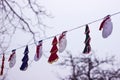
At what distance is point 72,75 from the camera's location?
29.6m

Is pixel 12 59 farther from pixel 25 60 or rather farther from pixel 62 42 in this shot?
pixel 62 42

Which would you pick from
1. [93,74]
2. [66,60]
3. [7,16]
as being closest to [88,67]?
[93,74]

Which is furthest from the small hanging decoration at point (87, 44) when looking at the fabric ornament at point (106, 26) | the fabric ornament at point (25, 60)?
the fabric ornament at point (25, 60)

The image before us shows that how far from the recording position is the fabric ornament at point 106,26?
6.80m

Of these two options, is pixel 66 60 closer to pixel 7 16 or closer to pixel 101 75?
pixel 101 75

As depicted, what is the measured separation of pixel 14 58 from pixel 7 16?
101 inches

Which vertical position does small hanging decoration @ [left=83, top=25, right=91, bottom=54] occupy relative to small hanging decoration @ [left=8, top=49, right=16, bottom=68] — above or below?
below

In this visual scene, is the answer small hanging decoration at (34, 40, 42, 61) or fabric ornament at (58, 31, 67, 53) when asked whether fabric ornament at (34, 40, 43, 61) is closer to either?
small hanging decoration at (34, 40, 42, 61)

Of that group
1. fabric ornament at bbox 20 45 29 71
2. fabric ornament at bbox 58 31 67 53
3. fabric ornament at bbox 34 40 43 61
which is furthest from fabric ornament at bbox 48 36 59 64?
fabric ornament at bbox 20 45 29 71

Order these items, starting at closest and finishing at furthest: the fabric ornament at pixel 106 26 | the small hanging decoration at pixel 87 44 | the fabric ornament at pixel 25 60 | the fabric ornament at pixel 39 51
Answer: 1. the fabric ornament at pixel 106 26
2. the small hanging decoration at pixel 87 44
3. the fabric ornament at pixel 39 51
4. the fabric ornament at pixel 25 60

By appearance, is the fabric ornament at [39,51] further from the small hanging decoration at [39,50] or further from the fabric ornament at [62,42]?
the fabric ornament at [62,42]

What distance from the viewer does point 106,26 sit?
6.89m

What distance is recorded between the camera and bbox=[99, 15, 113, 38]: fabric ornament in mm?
6797

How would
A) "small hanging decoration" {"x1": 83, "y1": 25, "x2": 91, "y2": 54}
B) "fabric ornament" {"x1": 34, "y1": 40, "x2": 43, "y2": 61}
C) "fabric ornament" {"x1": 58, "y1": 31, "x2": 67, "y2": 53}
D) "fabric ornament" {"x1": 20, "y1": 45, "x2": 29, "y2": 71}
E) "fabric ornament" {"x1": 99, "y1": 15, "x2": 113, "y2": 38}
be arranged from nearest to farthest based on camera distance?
"fabric ornament" {"x1": 99, "y1": 15, "x2": 113, "y2": 38}, "small hanging decoration" {"x1": 83, "y1": 25, "x2": 91, "y2": 54}, "fabric ornament" {"x1": 58, "y1": 31, "x2": 67, "y2": 53}, "fabric ornament" {"x1": 34, "y1": 40, "x2": 43, "y2": 61}, "fabric ornament" {"x1": 20, "y1": 45, "x2": 29, "y2": 71}
